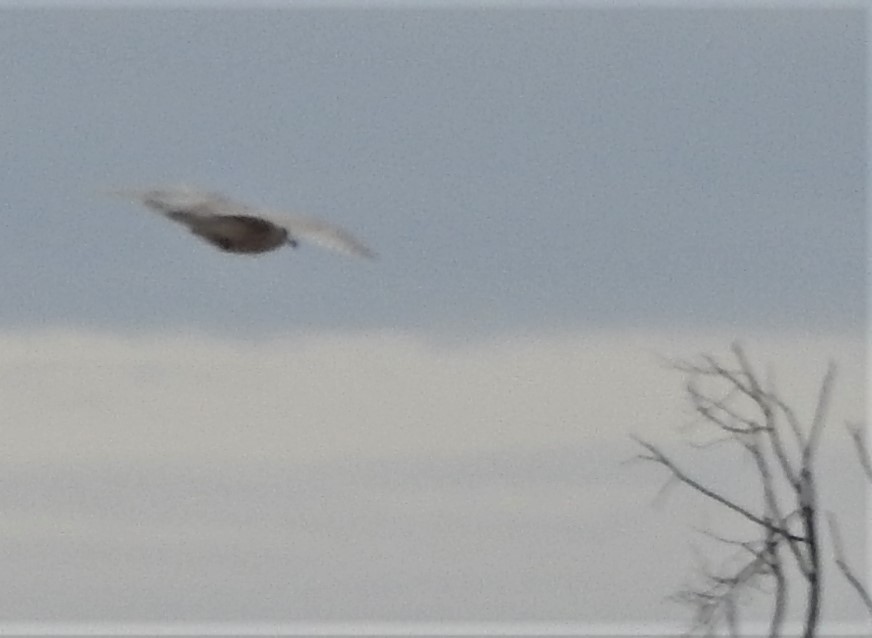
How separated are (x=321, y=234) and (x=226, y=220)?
1.38ft

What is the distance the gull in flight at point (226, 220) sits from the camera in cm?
466

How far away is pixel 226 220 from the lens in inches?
190

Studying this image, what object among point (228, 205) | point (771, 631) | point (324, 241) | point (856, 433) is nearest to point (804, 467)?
point (856, 433)

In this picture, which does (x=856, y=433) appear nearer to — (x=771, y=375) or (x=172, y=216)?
(x=771, y=375)

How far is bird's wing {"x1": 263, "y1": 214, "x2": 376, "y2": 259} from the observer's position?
4.35 meters

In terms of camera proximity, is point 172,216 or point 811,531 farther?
point 172,216

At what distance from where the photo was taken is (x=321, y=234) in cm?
453

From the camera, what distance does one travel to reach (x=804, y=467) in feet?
14.6

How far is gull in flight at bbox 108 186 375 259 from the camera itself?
466 centimetres

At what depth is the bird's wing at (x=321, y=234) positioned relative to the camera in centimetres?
435

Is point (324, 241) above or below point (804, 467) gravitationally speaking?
above

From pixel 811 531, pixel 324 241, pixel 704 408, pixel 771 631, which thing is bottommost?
pixel 771 631

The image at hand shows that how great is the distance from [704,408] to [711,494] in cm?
32

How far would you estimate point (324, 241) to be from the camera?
446 centimetres
